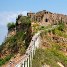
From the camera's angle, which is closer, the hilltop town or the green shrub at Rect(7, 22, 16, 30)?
the hilltop town

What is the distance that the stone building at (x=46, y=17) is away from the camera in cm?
5157

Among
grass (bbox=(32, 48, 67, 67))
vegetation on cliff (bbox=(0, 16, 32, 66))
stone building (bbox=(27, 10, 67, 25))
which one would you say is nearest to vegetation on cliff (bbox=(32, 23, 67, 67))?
grass (bbox=(32, 48, 67, 67))

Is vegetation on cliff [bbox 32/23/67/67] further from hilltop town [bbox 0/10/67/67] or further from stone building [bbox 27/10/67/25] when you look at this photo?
stone building [bbox 27/10/67/25]

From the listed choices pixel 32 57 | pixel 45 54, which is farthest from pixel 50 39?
pixel 32 57

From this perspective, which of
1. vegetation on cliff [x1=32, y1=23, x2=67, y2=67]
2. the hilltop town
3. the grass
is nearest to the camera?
the grass

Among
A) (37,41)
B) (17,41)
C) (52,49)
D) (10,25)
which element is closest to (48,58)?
(37,41)

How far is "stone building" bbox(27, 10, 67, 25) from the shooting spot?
5157 centimetres

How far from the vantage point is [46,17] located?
2053 inches

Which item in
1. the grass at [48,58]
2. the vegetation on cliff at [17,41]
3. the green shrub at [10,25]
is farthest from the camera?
the green shrub at [10,25]

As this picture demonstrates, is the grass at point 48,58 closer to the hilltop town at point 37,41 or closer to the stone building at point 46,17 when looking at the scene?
the hilltop town at point 37,41

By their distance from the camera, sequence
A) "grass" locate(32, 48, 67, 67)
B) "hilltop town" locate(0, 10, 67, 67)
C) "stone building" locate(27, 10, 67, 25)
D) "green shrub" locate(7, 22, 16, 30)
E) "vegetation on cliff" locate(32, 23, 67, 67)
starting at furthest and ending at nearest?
"green shrub" locate(7, 22, 16, 30) < "stone building" locate(27, 10, 67, 25) < "hilltop town" locate(0, 10, 67, 67) < "vegetation on cliff" locate(32, 23, 67, 67) < "grass" locate(32, 48, 67, 67)

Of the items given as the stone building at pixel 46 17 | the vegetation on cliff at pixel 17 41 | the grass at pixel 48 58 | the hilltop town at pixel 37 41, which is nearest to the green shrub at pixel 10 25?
the hilltop town at pixel 37 41

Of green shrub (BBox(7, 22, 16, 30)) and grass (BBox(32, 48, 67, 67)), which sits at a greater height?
green shrub (BBox(7, 22, 16, 30))

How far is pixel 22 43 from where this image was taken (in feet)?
152
